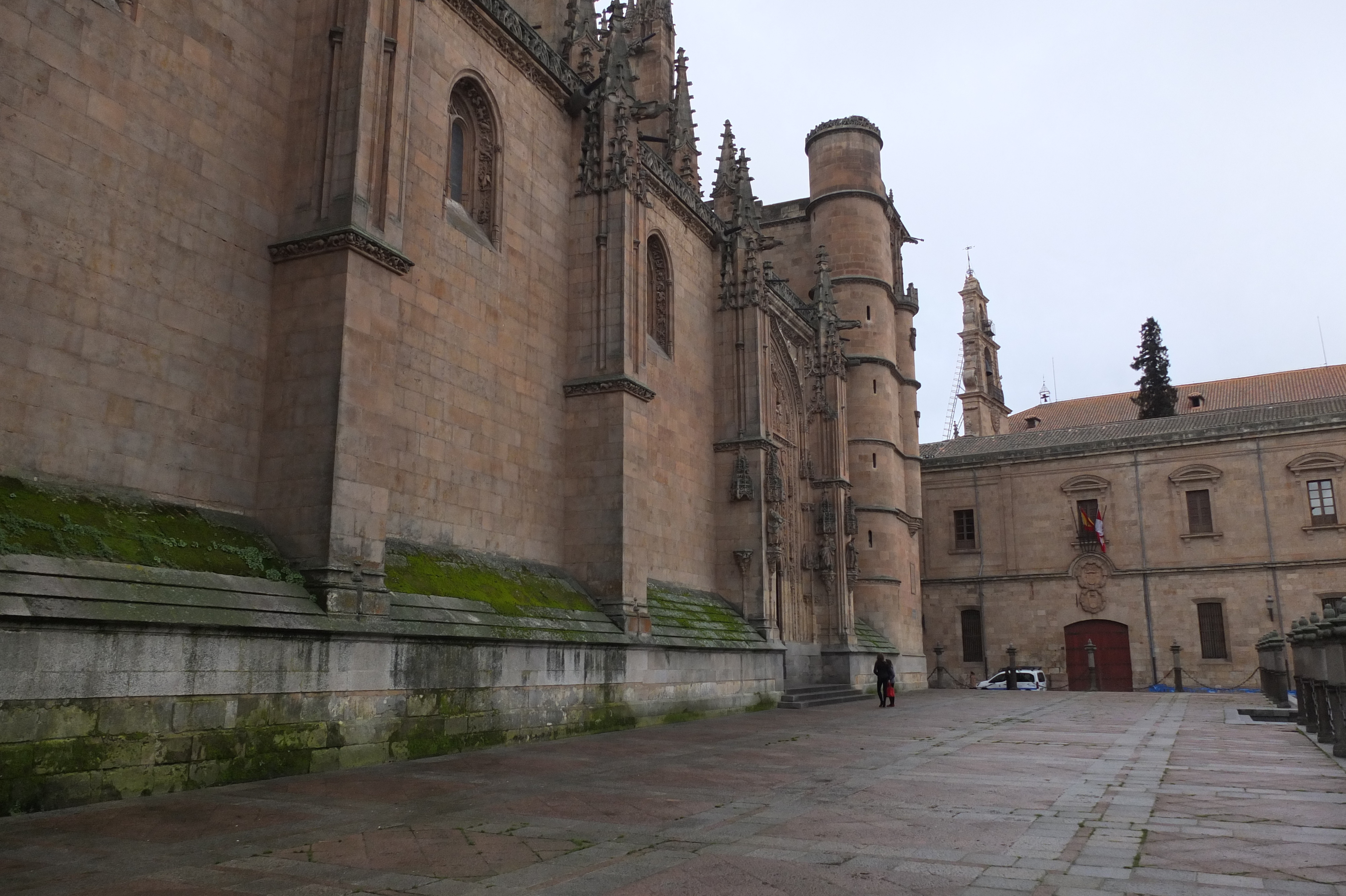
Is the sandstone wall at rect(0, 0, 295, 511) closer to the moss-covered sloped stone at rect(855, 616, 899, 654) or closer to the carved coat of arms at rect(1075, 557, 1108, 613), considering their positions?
the moss-covered sloped stone at rect(855, 616, 899, 654)

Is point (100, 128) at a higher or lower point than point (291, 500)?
higher

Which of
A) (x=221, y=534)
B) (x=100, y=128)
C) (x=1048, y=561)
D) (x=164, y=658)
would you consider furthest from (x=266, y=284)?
(x=1048, y=561)

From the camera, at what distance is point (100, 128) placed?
10.6 metres

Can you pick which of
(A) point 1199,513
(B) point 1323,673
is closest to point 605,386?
(B) point 1323,673

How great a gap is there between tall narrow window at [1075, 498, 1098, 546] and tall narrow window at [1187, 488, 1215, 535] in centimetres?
370

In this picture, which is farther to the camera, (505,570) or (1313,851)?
(505,570)

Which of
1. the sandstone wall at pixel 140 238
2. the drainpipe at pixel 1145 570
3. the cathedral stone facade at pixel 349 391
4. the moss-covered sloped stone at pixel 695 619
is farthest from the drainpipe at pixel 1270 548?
the sandstone wall at pixel 140 238

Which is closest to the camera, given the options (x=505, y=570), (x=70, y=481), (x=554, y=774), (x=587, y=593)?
(x=70, y=481)

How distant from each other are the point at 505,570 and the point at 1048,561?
115ft

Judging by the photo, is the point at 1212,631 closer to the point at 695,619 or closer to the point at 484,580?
the point at 695,619

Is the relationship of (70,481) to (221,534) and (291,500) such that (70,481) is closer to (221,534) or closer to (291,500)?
(221,534)

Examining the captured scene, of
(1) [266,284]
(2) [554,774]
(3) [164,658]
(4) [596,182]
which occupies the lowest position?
(2) [554,774]

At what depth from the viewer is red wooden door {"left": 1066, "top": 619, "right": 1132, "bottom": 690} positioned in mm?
42156

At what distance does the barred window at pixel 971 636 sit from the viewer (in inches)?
1796
